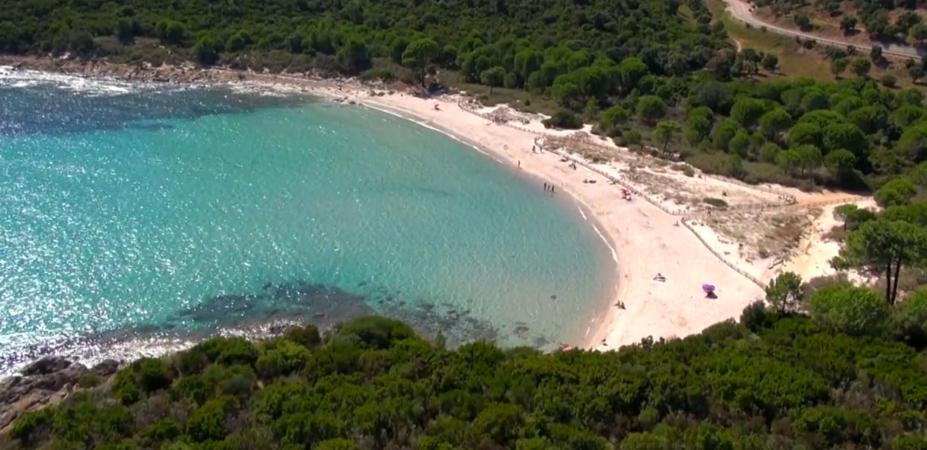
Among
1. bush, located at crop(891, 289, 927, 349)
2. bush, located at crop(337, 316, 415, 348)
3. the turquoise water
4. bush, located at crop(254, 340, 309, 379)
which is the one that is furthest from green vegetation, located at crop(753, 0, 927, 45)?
bush, located at crop(254, 340, 309, 379)

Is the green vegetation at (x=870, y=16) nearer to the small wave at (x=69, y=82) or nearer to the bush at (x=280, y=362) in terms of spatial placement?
the small wave at (x=69, y=82)

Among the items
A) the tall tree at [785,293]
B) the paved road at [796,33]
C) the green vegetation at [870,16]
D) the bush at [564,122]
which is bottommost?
the bush at [564,122]

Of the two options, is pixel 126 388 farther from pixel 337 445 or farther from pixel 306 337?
pixel 337 445

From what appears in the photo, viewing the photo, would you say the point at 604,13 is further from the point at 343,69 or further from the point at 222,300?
the point at 222,300

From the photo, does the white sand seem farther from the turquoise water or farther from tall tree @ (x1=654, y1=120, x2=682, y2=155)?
tall tree @ (x1=654, y1=120, x2=682, y2=155)

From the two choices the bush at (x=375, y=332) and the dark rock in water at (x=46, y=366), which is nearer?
the bush at (x=375, y=332)

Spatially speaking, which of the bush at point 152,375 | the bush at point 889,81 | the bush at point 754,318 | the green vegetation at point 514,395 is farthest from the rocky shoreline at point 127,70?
the bush at point 889,81

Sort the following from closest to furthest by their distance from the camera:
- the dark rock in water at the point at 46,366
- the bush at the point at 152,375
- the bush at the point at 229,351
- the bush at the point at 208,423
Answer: the bush at the point at 208,423, the bush at the point at 152,375, the bush at the point at 229,351, the dark rock in water at the point at 46,366

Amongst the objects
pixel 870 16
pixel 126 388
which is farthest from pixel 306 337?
pixel 870 16
